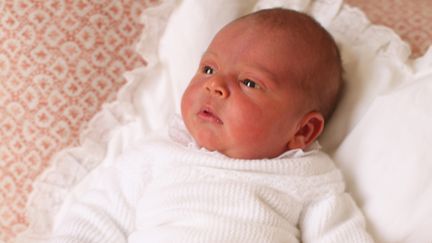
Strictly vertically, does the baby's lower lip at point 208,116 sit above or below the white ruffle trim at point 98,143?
above

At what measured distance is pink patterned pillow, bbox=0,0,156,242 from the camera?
1280 mm

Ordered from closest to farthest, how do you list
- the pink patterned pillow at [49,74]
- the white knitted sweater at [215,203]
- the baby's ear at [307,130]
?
the white knitted sweater at [215,203]
the baby's ear at [307,130]
the pink patterned pillow at [49,74]

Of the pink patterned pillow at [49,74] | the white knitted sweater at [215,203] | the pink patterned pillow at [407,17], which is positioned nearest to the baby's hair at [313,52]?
the white knitted sweater at [215,203]

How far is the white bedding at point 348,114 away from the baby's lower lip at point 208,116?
25cm

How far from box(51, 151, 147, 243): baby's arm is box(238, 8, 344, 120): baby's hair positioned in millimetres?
372

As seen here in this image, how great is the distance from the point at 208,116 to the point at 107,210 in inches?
10.6

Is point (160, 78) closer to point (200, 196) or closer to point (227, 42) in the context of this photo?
point (227, 42)

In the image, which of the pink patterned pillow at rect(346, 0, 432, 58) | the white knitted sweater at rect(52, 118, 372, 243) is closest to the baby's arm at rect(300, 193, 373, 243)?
the white knitted sweater at rect(52, 118, 372, 243)

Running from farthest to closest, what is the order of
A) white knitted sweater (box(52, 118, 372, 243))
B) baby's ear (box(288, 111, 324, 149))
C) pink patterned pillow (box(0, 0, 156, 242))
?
pink patterned pillow (box(0, 0, 156, 242))
baby's ear (box(288, 111, 324, 149))
white knitted sweater (box(52, 118, 372, 243))

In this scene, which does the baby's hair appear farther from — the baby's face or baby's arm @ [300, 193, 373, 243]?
baby's arm @ [300, 193, 373, 243]

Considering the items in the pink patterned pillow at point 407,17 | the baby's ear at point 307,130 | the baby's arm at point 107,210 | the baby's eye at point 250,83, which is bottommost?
the baby's arm at point 107,210

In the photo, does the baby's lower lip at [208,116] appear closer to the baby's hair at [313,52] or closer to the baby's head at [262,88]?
the baby's head at [262,88]

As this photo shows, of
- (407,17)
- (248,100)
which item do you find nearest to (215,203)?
(248,100)

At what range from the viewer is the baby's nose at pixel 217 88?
3.59 ft
